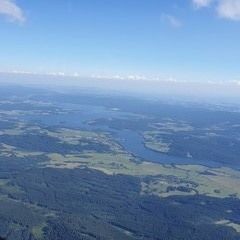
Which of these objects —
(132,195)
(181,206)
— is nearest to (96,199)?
(132,195)

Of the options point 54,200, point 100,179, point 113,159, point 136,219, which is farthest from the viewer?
point 113,159

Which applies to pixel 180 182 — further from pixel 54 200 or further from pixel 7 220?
pixel 7 220

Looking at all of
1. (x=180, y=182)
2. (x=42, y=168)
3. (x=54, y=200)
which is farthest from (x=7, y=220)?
(x=180, y=182)

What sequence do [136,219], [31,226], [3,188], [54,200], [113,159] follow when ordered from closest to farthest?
[31,226] → [136,219] → [54,200] → [3,188] → [113,159]

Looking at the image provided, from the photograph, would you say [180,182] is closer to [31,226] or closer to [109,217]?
[109,217]

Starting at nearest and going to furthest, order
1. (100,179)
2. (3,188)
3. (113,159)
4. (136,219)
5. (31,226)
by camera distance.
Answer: (31,226) < (136,219) < (3,188) < (100,179) < (113,159)

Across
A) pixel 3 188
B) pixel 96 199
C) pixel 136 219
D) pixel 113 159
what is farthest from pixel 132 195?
pixel 113 159

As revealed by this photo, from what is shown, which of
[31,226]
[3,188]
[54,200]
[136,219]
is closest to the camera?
[31,226]

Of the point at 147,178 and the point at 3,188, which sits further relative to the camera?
the point at 147,178

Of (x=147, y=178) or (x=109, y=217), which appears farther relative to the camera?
(x=147, y=178)
